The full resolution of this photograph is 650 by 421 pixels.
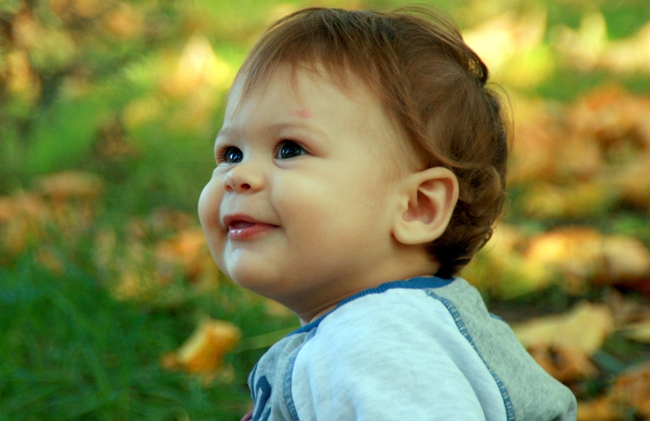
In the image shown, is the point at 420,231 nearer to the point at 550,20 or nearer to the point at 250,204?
the point at 250,204

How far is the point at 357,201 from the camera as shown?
4.44 feet

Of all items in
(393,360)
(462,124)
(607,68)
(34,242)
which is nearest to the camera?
(393,360)

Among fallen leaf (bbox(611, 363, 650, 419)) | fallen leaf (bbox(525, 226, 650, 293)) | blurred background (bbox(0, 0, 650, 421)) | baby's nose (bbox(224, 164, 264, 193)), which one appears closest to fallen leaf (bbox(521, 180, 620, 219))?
blurred background (bbox(0, 0, 650, 421))

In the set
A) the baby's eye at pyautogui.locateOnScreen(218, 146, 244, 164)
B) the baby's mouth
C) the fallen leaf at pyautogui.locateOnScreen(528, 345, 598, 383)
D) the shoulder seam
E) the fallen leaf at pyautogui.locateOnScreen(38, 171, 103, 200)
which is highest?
the baby's eye at pyautogui.locateOnScreen(218, 146, 244, 164)

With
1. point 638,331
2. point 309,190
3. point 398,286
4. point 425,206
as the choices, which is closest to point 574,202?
point 638,331

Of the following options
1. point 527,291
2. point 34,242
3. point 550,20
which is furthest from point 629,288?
point 550,20

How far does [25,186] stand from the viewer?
3.19 metres

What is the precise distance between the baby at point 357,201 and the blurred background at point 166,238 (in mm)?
566

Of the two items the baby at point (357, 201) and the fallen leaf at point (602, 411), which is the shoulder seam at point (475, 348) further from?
the fallen leaf at point (602, 411)

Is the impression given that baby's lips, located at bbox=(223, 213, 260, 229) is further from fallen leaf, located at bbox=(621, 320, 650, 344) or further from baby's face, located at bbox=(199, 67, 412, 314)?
fallen leaf, located at bbox=(621, 320, 650, 344)

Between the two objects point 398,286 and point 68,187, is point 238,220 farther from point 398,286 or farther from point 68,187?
point 68,187

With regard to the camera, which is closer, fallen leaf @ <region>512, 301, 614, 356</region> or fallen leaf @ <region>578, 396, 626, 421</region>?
fallen leaf @ <region>578, 396, 626, 421</region>

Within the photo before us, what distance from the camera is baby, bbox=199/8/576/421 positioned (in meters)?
1.24

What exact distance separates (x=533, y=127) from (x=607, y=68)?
1.20m
